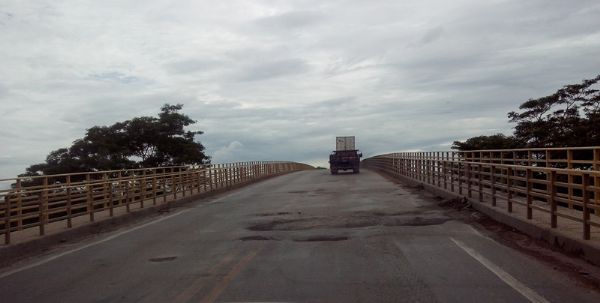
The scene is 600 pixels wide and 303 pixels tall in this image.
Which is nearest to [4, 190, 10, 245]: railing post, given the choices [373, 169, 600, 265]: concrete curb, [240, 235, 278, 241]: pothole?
[240, 235, 278, 241]: pothole

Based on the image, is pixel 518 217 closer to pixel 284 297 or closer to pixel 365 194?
pixel 284 297

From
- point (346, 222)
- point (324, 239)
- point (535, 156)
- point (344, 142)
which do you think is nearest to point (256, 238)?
Result: point (324, 239)

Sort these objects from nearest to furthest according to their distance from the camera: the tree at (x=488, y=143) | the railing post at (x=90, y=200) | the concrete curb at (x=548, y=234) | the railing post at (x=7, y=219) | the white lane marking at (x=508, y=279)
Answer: the white lane marking at (x=508, y=279)
the concrete curb at (x=548, y=234)
the railing post at (x=7, y=219)
the railing post at (x=90, y=200)
the tree at (x=488, y=143)

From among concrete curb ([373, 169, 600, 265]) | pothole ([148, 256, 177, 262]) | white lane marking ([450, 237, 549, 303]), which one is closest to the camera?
white lane marking ([450, 237, 549, 303])

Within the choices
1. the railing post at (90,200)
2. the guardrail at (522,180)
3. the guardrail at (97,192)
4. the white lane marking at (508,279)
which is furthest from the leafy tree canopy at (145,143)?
the white lane marking at (508,279)

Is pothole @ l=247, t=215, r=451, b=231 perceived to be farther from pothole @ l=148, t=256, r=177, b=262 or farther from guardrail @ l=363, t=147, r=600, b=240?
pothole @ l=148, t=256, r=177, b=262

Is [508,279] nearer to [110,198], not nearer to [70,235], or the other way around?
[70,235]

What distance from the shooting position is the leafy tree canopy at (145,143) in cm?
3897

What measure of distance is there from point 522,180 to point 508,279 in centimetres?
534

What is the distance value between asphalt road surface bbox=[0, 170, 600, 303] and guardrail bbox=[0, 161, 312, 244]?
53.5 inches

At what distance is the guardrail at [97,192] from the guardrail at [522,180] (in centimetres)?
978

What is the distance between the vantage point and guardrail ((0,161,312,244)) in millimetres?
13070

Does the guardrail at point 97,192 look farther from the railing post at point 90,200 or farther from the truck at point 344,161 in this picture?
the truck at point 344,161

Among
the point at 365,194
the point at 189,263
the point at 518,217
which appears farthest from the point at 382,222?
the point at 365,194
